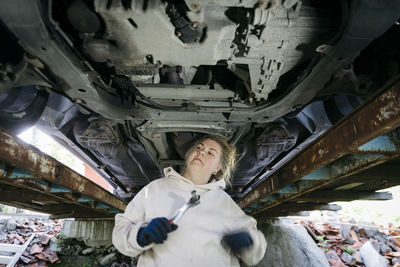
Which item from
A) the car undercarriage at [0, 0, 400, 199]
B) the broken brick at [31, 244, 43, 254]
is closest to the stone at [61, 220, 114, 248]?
the broken brick at [31, 244, 43, 254]

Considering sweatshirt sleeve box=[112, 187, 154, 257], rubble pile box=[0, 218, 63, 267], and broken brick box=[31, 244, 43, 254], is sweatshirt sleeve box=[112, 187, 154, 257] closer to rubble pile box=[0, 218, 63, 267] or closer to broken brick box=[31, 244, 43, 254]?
rubble pile box=[0, 218, 63, 267]

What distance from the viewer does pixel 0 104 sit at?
1854mm

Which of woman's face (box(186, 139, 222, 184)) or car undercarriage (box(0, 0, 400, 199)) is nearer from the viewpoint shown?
car undercarriage (box(0, 0, 400, 199))

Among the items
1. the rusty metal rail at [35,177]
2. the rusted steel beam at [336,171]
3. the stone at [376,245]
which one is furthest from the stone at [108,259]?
the stone at [376,245]

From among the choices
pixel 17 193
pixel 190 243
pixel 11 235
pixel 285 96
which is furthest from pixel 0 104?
pixel 11 235

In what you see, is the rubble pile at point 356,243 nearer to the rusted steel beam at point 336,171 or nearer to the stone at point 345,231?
the stone at point 345,231

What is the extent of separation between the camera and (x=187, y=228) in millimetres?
1321

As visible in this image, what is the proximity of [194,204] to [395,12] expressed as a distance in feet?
4.17

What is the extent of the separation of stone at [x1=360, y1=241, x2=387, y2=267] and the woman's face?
4.84 m

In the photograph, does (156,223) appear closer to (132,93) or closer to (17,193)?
(132,93)

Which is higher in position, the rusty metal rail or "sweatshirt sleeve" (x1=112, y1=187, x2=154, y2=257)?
the rusty metal rail

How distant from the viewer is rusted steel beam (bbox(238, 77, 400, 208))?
1.09 metres

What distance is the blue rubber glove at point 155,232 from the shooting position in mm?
1144

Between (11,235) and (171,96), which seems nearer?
(171,96)
